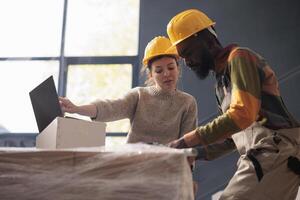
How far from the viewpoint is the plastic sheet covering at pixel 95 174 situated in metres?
1.04

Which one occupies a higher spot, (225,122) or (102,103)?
(225,122)

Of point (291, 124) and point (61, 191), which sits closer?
point (61, 191)

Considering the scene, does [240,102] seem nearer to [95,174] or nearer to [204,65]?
[204,65]

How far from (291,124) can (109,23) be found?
2.31 metres

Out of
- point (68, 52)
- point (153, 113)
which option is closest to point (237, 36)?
point (68, 52)

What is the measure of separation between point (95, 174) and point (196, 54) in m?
0.56

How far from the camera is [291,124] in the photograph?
1.32m

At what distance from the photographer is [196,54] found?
1.43m

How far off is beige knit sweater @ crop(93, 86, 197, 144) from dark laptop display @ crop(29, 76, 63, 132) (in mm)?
398

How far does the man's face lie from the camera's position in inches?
56.0

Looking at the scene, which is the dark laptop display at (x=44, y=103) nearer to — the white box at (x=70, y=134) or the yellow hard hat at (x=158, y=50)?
the white box at (x=70, y=134)

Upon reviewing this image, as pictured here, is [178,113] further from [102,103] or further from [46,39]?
[46,39]

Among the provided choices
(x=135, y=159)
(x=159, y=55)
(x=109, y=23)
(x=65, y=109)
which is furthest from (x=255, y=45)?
(x=135, y=159)

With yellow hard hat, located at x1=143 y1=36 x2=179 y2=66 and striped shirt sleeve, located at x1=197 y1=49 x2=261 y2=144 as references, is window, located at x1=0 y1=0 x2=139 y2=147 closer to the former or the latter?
yellow hard hat, located at x1=143 y1=36 x2=179 y2=66
